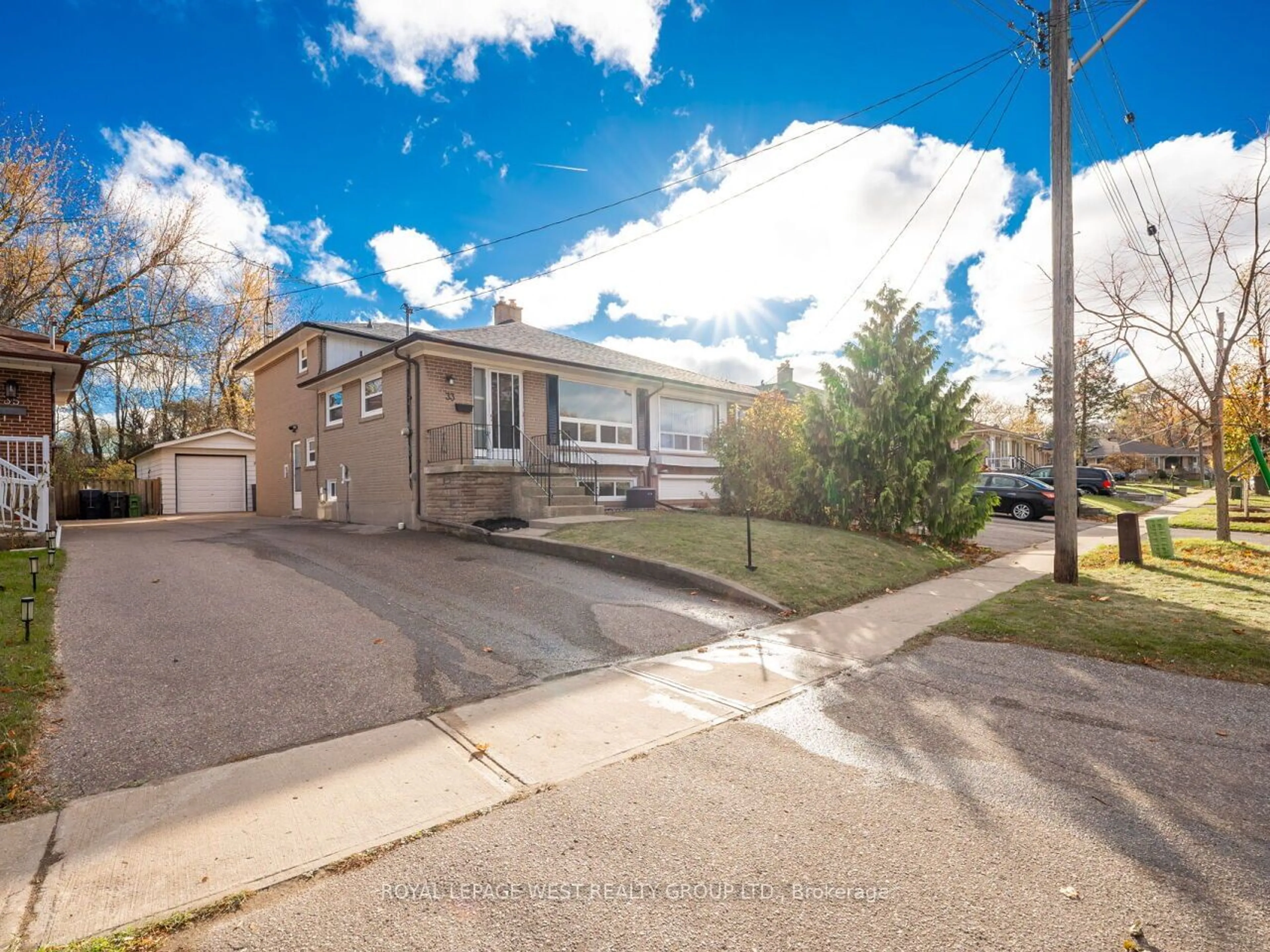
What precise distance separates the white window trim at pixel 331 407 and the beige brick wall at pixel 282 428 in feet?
2.28

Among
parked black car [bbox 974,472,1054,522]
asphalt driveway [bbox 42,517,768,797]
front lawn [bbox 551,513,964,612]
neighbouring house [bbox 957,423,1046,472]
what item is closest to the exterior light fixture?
asphalt driveway [bbox 42,517,768,797]

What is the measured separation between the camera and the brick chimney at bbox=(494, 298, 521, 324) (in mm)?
20219

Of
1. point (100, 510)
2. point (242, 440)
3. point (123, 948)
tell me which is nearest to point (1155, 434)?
point (123, 948)

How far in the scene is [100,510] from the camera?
22.4 meters

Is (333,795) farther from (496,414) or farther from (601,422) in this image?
(601,422)

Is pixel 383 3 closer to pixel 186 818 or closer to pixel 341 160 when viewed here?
pixel 341 160

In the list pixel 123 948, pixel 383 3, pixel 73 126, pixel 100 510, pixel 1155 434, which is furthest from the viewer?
pixel 100 510

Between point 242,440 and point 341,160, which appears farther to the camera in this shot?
point 242,440

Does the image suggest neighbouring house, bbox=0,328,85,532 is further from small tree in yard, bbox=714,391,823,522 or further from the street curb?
small tree in yard, bbox=714,391,823,522

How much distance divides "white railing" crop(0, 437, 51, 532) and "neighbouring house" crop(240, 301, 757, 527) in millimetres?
5843

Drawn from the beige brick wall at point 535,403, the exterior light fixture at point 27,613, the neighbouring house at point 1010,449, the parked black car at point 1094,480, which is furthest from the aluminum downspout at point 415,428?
the neighbouring house at point 1010,449

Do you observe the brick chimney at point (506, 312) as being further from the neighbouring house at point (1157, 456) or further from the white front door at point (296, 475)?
the neighbouring house at point (1157, 456)

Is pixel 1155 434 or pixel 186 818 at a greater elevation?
Answer: pixel 1155 434

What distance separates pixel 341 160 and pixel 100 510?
696 inches
